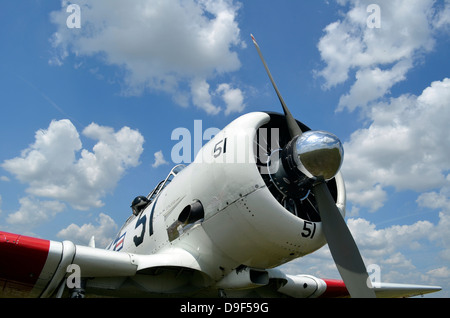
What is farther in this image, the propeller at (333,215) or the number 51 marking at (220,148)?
the number 51 marking at (220,148)

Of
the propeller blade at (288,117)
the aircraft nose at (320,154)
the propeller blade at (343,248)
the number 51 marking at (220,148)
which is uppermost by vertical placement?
the propeller blade at (288,117)

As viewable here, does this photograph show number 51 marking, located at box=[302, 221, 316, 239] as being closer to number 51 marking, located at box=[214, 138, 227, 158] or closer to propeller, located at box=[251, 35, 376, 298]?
propeller, located at box=[251, 35, 376, 298]

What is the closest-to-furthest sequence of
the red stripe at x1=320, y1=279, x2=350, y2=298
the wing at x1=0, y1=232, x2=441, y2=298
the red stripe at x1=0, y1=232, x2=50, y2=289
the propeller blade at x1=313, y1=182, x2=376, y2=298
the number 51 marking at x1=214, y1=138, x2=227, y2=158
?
the propeller blade at x1=313, y1=182, x2=376, y2=298 < the red stripe at x1=0, y1=232, x2=50, y2=289 < the wing at x1=0, y1=232, x2=441, y2=298 < the number 51 marking at x1=214, y1=138, x2=227, y2=158 < the red stripe at x1=320, y1=279, x2=350, y2=298

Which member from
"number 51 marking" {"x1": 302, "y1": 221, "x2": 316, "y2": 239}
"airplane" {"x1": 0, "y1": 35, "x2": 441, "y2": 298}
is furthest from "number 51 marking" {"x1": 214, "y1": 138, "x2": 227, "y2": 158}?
"number 51 marking" {"x1": 302, "y1": 221, "x2": 316, "y2": 239}

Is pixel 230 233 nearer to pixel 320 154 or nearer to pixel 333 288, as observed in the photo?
pixel 320 154

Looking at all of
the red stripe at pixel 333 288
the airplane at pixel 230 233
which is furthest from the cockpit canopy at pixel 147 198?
the red stripe at pixel 333 288

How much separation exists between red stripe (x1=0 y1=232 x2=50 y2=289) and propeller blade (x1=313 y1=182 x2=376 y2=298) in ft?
13.7

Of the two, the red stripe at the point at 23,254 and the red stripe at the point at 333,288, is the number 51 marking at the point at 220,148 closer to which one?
the red stripe at the point at 23,254

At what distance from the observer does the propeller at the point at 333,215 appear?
17.9 ft

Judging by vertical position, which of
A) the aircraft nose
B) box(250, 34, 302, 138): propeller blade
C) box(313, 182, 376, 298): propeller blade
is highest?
box(250, 34, 302, 138): propeller blade

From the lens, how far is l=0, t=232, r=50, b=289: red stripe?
5.59m

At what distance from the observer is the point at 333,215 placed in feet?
19.6
